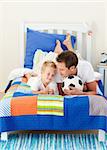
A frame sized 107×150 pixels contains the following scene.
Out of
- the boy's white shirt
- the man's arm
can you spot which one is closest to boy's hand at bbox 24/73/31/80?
the boy's white shirt

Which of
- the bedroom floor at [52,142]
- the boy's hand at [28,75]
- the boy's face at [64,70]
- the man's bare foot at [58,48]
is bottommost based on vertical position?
the bedroom floor at [52,142]

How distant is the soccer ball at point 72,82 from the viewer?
280cm

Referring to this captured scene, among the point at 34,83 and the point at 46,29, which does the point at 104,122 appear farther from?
the point at 46,29

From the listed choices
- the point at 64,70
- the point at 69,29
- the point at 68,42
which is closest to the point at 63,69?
the point at 64,70

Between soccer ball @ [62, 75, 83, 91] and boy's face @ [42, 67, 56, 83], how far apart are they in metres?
0.12

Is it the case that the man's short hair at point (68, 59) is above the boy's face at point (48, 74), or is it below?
above

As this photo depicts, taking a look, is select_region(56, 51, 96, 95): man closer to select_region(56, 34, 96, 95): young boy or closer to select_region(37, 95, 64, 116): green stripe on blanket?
select_region(56, 34, 96, 95): young boy

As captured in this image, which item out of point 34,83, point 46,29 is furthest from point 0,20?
point 34,83

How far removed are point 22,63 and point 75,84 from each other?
1269 mm

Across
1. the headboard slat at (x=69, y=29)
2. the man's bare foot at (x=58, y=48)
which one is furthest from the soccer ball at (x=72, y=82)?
the headboard slat at (x=69, y=29)

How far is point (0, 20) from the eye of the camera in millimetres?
3918

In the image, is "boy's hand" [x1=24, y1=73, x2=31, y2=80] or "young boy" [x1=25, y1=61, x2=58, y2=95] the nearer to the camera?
"young boy" [x1=25, y1=61, x2=58, y2=95]

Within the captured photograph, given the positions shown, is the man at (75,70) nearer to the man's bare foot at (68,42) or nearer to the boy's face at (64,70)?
the boy's face at (64,70)

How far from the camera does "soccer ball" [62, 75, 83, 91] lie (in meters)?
2.80
